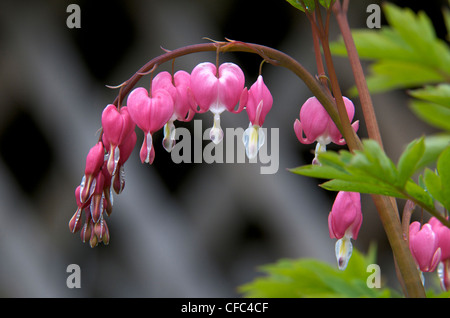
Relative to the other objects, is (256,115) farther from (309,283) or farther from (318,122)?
(309,283)

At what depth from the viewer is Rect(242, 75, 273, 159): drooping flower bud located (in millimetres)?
491

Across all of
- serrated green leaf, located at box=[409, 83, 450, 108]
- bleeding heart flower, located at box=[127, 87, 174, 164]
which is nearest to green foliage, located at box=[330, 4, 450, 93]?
serrated green leaf, located at box=[409, 83, 450, 108]

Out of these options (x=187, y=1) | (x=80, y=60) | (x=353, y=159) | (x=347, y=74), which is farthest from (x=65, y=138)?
(x=353, y=159)

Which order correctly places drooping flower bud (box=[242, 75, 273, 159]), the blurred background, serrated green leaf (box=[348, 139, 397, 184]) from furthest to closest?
the blurred background → drooping flower bud (box=[242, 75, 273, 159]) → serrated green leaf (box=[348, 139, 397, 184])

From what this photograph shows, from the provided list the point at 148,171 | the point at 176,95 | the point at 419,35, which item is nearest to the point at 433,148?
the point at 419,35

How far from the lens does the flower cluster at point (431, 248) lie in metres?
0.50

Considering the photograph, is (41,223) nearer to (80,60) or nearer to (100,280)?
(100,280)

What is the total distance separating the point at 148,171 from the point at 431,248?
929 mm

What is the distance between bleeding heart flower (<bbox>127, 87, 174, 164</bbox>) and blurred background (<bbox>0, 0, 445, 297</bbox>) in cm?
78

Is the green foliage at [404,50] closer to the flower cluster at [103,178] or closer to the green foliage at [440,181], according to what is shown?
the green foliage at [440,181]

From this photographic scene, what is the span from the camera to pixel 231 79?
19.9 inches

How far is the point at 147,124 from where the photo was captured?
1.64 ft

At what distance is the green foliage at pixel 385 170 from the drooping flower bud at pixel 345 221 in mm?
57

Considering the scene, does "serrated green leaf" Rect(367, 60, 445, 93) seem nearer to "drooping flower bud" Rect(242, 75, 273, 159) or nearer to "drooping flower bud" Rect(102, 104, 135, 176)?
"drooping flower bud" Rect(242, 75, 273, 159)
